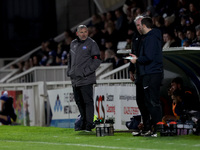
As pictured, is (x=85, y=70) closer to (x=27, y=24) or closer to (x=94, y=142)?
(x=94, y=142)

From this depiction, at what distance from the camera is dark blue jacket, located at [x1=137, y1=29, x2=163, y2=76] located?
384 inches

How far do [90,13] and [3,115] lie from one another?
11058 mm

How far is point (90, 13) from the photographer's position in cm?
2611

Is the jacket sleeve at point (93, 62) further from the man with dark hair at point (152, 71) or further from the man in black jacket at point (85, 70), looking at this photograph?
the man with dark hair at point (152, 71)

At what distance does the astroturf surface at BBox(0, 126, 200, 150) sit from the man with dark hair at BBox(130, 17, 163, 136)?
18.1 inches

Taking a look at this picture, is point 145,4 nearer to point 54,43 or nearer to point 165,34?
point 54,43

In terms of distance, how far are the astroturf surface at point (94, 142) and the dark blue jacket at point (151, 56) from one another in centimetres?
107

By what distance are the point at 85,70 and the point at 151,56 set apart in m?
1.75

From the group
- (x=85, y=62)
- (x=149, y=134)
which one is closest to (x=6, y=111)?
(x=85, y=62)

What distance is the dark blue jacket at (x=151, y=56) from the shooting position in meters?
9.75

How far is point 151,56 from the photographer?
383 inches

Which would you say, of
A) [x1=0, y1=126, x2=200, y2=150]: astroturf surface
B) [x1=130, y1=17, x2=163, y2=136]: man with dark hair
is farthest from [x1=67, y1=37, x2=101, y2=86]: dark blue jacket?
[x1=130, y1=17, x2=163, y2=136]: man with dark hair

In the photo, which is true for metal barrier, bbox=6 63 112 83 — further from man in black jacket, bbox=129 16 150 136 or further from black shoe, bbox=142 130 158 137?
black shoe, bbox=142 130 158 137

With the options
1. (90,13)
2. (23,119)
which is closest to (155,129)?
(23,119)
